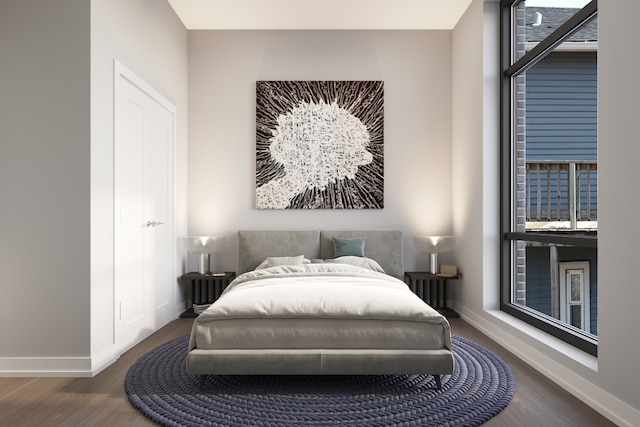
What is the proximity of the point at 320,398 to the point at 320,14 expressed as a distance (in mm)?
3670

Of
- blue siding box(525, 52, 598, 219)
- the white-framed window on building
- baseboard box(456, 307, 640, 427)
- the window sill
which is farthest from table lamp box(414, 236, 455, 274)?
the white-framed window on building

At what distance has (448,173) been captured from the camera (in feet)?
16.8

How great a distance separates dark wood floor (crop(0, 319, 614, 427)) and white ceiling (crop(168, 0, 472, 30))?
3310mm

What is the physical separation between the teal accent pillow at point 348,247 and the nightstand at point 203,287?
1087 mm

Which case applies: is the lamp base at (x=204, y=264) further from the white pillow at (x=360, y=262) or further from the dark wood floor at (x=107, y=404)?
the dark wood floor at (x=107, y=404)

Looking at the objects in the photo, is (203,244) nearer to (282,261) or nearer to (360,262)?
(282,261)

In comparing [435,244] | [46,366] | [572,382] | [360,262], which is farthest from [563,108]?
[46,366]

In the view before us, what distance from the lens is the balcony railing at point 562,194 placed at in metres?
2.78

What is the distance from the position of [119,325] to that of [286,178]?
2303mm

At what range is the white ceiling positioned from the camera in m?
4.50

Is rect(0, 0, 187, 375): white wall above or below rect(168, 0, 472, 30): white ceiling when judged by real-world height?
below

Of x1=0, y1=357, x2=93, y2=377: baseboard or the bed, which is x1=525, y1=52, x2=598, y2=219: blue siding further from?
x1=0, y1=357, x2=93, y2=377: baseboard

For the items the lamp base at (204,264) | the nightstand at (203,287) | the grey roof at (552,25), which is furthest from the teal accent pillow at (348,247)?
the grey roof at (552,25)

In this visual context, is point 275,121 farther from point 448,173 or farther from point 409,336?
point 409,336
